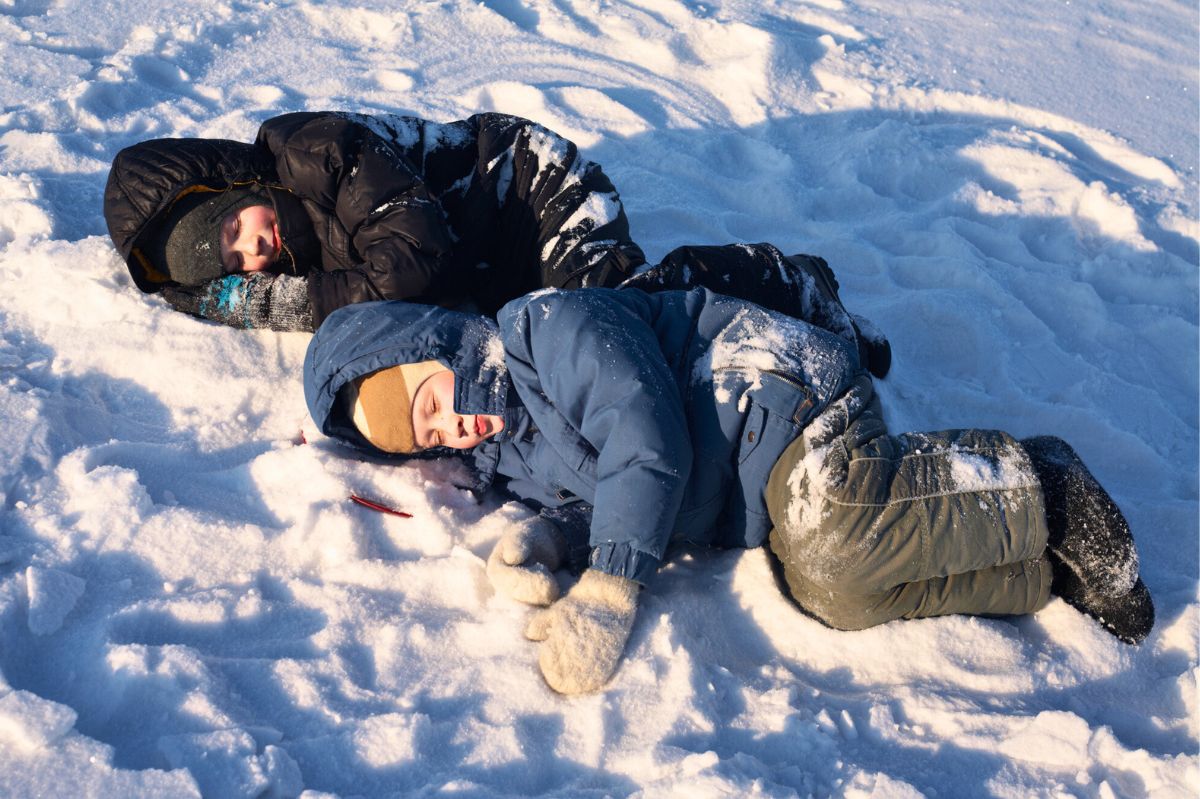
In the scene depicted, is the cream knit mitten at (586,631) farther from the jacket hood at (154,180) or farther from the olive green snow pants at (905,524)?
the jacket hood at (154,180)

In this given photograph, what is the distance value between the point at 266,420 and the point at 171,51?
228cm

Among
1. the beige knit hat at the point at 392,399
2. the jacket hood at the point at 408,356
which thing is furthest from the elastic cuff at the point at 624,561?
the beige knit hat at the point at 392,399

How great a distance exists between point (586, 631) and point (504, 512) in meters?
0.54

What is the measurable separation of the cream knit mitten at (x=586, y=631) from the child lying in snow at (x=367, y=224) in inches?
41.1

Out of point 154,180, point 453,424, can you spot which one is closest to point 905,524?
point 453,424

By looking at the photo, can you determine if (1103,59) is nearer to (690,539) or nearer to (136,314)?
(690,539)

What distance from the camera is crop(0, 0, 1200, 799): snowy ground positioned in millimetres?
1751

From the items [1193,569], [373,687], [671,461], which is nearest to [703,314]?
[671,461]

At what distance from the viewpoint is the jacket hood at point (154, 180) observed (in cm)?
275

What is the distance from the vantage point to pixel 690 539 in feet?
7.47

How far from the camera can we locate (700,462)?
7.12ft

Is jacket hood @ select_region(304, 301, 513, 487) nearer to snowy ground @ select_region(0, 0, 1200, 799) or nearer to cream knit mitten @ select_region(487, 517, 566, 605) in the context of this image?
snowy ground @ select_region(0, 0, 1200, 799)

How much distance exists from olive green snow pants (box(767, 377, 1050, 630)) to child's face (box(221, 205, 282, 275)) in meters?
1.69

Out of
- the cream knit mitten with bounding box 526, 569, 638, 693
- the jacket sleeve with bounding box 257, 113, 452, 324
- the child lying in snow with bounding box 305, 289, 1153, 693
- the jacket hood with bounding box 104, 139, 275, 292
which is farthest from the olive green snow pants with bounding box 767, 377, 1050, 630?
the jacket hood with bounding box 104, 139, 275, 292
